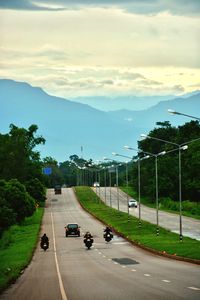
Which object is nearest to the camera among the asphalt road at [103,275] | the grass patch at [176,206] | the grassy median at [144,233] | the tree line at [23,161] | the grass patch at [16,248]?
the asphalt road at [103,275]

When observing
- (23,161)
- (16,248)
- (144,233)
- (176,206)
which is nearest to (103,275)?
(16,248)

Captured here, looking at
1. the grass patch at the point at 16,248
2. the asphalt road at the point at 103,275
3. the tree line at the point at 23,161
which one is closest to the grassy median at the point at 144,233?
the asphalt road at the point at 103,275

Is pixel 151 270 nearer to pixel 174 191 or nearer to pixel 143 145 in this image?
pixel 174 191

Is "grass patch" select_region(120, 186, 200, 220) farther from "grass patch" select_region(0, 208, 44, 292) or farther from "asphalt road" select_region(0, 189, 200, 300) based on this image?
"asphalt road" select_region(0, 189, 200, 300)

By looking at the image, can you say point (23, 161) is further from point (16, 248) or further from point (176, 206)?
point (16, 248)

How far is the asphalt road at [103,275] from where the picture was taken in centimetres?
2572

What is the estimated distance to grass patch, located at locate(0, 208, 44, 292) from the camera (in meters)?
36.6

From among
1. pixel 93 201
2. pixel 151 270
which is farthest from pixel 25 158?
pixel 151 270

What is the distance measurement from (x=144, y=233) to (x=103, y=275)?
142ft

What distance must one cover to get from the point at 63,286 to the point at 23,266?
1445 centimetres

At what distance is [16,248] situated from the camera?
214 ft

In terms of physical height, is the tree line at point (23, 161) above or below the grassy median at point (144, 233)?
above

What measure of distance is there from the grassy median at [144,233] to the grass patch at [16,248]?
8.67 meters

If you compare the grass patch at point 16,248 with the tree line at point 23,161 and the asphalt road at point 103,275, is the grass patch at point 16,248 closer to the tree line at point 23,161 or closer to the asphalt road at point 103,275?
the asphalt road at point 103,275
